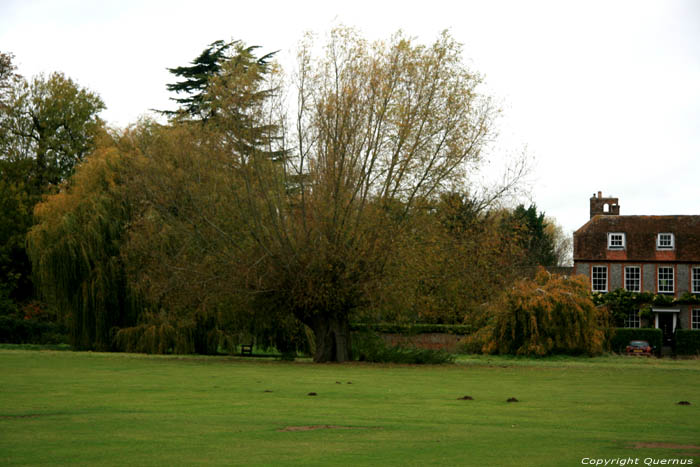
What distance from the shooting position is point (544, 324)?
38969 mm

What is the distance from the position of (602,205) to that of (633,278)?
524 inches

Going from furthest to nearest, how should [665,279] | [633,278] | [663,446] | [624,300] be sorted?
[633,278], [665,279], [624,300], [663,446]

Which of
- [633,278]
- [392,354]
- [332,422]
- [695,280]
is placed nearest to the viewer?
[332,422]

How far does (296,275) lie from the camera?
28.6m

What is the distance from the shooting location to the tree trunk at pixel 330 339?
30969 mm

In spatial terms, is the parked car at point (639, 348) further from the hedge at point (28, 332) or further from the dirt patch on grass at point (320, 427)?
the dirt patch on grass at point (320, 427)

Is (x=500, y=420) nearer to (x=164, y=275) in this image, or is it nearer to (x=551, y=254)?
(x=164, y=275)

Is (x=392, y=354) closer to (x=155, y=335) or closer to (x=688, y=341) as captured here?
(x=155, y=335)

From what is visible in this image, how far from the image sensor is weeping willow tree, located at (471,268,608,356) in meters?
38.9

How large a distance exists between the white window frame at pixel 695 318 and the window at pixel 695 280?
58.5 inches

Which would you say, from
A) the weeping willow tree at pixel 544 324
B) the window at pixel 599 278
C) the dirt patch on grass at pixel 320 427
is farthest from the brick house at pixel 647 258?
the dirt patch on grass at pixel 320 427

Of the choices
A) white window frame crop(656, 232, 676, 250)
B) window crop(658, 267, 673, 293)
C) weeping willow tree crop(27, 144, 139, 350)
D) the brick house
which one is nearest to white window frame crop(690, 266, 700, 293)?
the brick house

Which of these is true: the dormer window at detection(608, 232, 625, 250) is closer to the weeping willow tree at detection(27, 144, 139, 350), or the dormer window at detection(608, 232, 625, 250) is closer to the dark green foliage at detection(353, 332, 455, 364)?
→ the dark green foliage at detection(353, 332, 455, 364)

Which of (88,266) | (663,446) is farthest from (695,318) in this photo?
(663,446)
